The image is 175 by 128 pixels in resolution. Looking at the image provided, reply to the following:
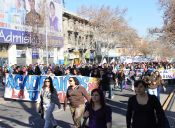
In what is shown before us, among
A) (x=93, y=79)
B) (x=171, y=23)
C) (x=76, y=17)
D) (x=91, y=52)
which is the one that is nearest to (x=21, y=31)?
Result: (x=171, y=23)

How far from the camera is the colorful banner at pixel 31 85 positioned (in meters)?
19.1

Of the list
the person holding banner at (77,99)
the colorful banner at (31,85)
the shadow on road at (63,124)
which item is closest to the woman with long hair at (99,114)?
the person holding banner at (77,99)

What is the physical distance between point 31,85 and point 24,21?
1183 inches

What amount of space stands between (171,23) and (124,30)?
27.0m

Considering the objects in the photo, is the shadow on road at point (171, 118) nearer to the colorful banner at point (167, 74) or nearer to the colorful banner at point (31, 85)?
the colorful banner at point (31, 85)

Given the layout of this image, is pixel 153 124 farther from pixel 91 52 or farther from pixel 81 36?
pixel 91 52

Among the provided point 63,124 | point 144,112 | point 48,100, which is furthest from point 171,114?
point 144,112

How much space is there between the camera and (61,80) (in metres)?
19.0

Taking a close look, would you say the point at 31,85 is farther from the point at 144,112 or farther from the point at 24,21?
the point at 24,21

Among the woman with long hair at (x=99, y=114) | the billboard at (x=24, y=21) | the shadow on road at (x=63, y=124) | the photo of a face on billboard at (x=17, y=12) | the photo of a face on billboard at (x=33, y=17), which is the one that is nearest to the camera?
the woman with long hair at (x=99, y=114)

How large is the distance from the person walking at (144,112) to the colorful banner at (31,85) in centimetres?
1237

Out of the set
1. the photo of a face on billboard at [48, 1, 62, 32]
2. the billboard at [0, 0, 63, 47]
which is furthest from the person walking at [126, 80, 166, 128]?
the photo of a face on billboard at [48, 1, 62, 32]

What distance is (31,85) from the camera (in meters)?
19.8

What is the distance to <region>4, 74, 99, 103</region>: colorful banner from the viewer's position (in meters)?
19.1
